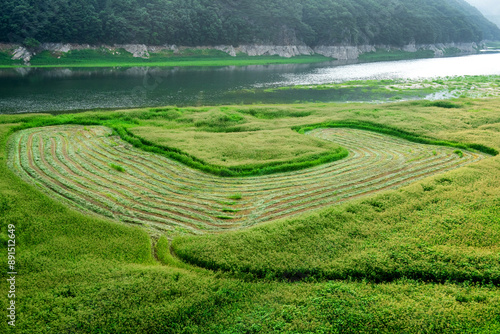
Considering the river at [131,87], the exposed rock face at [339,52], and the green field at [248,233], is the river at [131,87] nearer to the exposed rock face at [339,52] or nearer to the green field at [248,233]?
the green field at [248,233]

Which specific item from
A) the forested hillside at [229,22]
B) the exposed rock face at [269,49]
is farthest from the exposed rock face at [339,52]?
the forested hillside at [229,22]

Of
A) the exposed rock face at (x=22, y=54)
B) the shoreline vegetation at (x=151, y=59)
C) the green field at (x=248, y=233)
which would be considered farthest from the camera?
the shoreline vegetation at (x=151, y=59)

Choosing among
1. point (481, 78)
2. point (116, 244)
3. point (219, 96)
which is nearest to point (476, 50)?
point (481, 78)

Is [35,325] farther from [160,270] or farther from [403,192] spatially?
[403,192]

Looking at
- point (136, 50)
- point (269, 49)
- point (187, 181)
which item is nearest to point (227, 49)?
point (269, 49)

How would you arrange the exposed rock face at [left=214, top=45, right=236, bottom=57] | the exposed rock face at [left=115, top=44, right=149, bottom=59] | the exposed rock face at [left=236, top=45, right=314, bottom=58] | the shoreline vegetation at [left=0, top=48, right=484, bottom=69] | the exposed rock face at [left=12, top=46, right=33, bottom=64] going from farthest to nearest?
the exposed rock face at [left=236, top=45, right=314, bottom=58]
the exposed rock face at [left=214, top=45, right=236, bottom=57]
the exposed rock face at [left=115, top=44, right=149, bottom=59]
the shoreline vegetation at [left=0, top=48, right=484, bottom=69]
the exposed rock face at [left=12, top=46, right=33, bottom=64]

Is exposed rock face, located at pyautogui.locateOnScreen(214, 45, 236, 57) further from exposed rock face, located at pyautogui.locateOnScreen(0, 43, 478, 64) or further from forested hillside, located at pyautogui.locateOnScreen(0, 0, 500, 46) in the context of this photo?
forested hillside, located at pyautogui.locateOnScreen(0, 0, 500, 46)

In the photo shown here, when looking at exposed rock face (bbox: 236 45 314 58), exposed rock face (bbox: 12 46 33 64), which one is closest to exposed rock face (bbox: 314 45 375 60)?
exposed rock face (bbox: 236 45 314 58)
